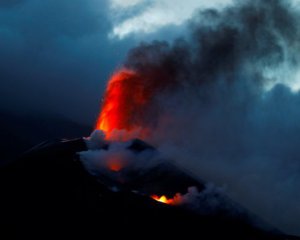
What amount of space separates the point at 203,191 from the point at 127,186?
1543 cm

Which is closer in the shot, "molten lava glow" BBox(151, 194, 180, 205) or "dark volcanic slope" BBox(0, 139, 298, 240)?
"dark volcanic slope" BBox(0, 139, 298, 240)

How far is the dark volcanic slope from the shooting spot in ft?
216

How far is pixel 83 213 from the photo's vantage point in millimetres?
68812

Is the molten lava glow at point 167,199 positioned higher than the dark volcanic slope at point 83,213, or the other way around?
the molten lava glow at point 167,199

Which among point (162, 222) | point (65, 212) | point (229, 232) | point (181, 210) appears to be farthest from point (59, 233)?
point (229, 232)

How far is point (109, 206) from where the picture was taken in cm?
7075

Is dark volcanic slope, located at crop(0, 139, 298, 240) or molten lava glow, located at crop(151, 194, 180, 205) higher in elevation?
molten lava glow, located at crop(151, 194, 180, 205)

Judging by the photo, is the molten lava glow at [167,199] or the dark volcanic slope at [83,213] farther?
the molten lava glow at [167,199]

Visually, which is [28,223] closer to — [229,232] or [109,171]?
[109,171]

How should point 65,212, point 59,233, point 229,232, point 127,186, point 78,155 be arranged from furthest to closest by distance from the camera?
point 78,155
point 127,186
point 229,232
point 65,212
point 59,233

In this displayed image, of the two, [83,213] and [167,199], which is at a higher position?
[167,199]

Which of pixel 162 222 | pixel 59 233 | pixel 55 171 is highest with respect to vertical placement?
pixel 55 171

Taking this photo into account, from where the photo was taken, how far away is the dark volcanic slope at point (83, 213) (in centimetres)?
6581

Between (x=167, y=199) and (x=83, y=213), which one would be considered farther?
(x=167, y=199)
